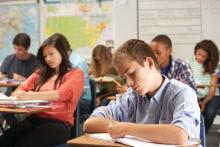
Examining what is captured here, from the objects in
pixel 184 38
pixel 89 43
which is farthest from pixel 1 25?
pixel 184 38

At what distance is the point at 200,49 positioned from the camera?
4.79 m

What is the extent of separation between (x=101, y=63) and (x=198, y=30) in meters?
1.60

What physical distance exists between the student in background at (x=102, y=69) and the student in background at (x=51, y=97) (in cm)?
154

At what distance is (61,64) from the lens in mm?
3119

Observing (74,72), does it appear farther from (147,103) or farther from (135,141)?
(135,141)

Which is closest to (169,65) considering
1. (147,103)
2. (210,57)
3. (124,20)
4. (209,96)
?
(209,96)

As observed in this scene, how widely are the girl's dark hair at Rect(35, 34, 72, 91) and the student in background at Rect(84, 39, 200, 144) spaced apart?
128 cm

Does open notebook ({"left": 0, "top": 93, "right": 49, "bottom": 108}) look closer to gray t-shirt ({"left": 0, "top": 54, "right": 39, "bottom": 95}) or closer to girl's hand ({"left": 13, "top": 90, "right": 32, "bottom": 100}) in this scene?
girl's hand ({"left": 13, "top": 90, "right": 32, "bottom": 100})

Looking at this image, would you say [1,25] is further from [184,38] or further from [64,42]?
[64,42]

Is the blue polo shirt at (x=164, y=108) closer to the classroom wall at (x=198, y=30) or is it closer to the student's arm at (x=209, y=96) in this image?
the student's arm at (x=209, y=96)

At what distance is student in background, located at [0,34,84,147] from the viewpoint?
2.79 metres

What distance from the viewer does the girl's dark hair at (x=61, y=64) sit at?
308 cm

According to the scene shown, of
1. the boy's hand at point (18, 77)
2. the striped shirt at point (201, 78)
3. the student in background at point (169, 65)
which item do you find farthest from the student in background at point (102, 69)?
the student in background at point (169, 65)

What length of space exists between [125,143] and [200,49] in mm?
3555
